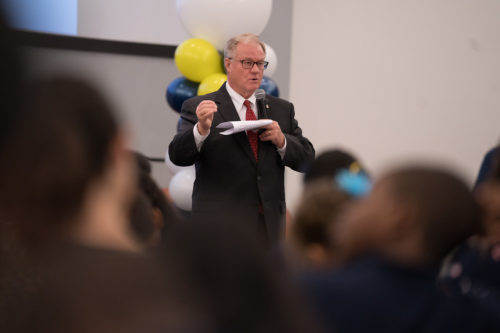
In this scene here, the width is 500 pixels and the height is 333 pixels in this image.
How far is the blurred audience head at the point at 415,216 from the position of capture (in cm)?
107

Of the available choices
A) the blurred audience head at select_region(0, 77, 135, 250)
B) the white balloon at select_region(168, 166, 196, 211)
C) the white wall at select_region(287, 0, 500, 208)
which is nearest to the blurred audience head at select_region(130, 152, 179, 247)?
the blurred audience head at select_region(0, 77, 135, 250)

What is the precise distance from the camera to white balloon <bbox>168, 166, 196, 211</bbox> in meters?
3.61

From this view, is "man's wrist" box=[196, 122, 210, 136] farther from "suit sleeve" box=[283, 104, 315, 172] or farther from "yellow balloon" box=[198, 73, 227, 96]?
"yellow balloon" box=[198, 73, 227, 96]

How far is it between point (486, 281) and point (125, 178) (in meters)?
1.14

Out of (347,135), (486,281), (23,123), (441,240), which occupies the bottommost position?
(347,135)

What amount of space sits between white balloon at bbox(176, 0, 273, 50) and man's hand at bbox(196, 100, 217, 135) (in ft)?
3.56

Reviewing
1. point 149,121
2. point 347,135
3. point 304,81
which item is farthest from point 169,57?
point 347,135

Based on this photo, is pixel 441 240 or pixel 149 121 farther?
pixel 149 121

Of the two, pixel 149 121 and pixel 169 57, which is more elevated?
pixel 169 57

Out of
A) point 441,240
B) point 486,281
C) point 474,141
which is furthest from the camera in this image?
point 474,141

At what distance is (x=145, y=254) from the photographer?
556 mm

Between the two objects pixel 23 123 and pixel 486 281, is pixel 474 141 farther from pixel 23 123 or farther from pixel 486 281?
pixel 23 123

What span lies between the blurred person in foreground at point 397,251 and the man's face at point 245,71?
171 cm

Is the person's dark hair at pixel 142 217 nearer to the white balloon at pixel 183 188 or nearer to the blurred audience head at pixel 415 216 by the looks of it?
the blurred audience head at pixel 415 216
